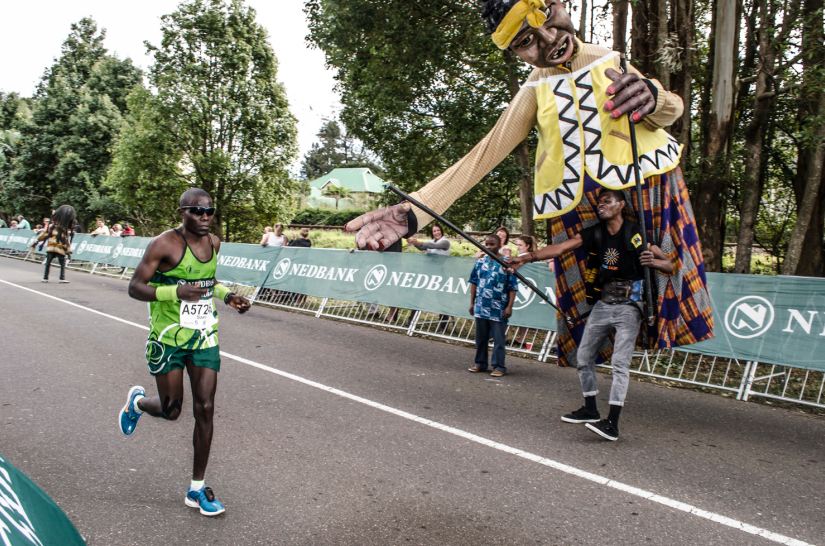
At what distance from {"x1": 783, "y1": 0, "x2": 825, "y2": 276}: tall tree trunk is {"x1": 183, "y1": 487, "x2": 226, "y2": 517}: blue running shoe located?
8.69 metres

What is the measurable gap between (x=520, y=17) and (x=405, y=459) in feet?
10.8

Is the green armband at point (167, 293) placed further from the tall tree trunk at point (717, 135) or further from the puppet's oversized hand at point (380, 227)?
the tall tree trunk at point (717, 135)

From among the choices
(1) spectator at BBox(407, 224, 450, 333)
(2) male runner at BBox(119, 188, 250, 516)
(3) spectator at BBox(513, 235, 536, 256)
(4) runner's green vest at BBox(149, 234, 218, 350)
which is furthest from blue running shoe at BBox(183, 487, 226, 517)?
(1) spectator at BBox(407, 224, 450, 333)

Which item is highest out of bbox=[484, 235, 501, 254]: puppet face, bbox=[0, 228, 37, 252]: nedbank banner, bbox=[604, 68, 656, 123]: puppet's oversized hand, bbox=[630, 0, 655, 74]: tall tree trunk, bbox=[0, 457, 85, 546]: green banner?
bbox=[630, 0, 655, 74]: tall tree trunk

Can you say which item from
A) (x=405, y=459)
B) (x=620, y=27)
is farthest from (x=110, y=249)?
(x=405, y=459)

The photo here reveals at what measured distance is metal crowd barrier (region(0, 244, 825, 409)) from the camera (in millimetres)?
7176

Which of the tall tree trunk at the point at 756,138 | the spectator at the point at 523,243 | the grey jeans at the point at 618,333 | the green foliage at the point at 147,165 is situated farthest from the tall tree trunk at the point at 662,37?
the green foliage at the point at 147,165

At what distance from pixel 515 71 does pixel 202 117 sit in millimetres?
20076

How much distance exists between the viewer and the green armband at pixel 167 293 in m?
3.80

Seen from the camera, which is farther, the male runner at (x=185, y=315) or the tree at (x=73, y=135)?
the tree at (x=73, y=135)

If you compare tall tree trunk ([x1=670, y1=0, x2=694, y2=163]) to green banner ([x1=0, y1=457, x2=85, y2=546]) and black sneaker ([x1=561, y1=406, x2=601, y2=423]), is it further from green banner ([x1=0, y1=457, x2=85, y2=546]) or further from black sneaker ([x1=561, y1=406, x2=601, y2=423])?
green banner ([x1=0, y1=457, x2=85, y2=546])

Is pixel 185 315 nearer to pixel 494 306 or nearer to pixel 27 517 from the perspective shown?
pixel 27 517

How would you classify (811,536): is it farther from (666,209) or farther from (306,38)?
(306,38)

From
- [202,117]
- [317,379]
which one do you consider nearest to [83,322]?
[317,379]
